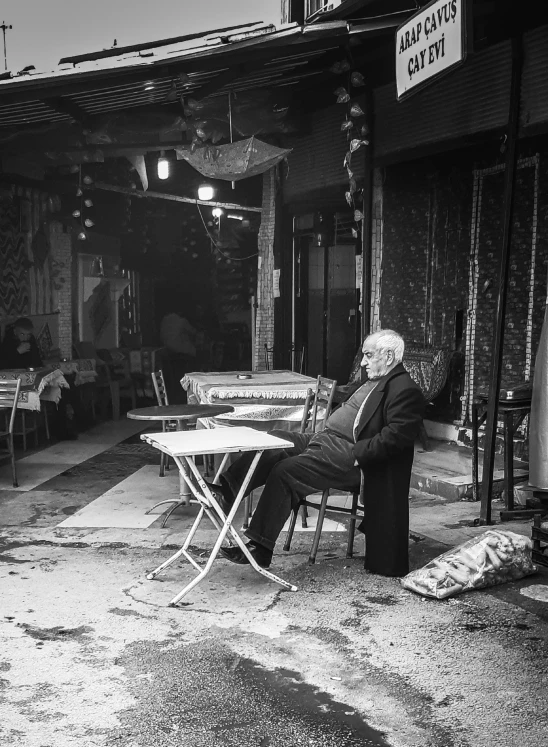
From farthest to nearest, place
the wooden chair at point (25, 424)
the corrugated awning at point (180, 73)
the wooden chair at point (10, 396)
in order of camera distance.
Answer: the wooden chair at point (25, 424) → the wooden chair at point (10, 396) → the corrugated awning at point (180, 73)

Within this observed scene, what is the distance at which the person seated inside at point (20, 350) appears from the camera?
1035 centimetres

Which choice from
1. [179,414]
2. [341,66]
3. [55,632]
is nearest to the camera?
[55,632]

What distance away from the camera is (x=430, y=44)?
5.43 m

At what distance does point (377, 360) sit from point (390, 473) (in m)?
0.73

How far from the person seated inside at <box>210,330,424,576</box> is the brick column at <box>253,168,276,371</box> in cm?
662

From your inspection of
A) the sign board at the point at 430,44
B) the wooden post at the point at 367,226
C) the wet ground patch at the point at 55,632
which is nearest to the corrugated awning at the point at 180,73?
the wooden post at the point at 367,226

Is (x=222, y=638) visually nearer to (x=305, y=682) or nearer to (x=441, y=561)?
(x=305, y=682)

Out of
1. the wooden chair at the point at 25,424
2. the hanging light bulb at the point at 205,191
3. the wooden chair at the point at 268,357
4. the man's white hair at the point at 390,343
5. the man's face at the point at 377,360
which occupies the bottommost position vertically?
the wooden chair at the point at 25,424

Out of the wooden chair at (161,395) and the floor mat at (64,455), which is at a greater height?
the wooden chair at (161,395)

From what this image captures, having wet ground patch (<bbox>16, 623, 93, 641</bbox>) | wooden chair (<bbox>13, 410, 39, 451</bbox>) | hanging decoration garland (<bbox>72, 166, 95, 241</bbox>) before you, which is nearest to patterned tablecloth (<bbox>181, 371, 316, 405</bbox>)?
wooden chair (<bbox>13, 410, 39, 451</bbox>)

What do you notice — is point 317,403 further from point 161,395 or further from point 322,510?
point 161,395

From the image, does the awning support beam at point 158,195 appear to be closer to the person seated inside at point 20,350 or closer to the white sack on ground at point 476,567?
the person seated inside at point 20,350

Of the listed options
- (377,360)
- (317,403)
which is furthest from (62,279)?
(377,360)

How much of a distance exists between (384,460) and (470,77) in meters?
4.74
